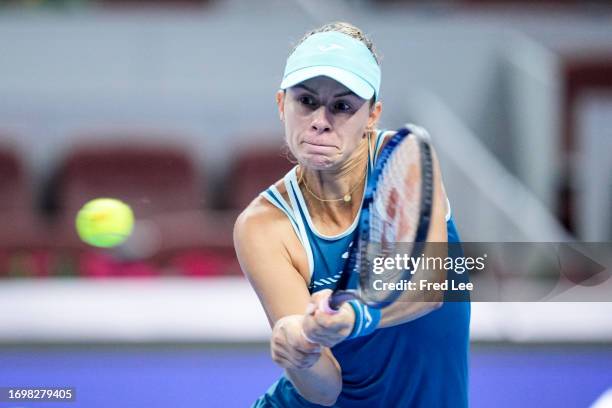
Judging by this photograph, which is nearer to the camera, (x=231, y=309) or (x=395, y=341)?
(x=395, y=341)

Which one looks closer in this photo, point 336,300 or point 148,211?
point 336,300

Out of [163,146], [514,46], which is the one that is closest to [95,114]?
[163,146]

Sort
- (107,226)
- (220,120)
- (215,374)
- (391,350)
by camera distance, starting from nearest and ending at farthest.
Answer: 1. (391,350)
2. (215,374)
3. (107,226)
4. (220,120)

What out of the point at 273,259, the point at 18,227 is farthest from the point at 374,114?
the point at 18,227

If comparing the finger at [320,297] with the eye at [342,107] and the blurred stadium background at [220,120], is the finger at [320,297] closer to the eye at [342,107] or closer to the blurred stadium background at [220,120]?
the eye at [342,107]

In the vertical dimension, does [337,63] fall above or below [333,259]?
above

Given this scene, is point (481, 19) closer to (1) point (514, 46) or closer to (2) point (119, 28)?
(1) point (514, 46)

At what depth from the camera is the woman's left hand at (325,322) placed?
1913 mm

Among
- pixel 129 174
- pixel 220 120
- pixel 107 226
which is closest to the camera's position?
pixel 107 226

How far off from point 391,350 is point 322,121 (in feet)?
1.96

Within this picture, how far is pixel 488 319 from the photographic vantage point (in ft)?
11.4

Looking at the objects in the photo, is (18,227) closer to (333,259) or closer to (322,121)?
(333,259)

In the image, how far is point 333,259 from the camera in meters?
2.29

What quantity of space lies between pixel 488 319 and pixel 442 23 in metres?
3.10
